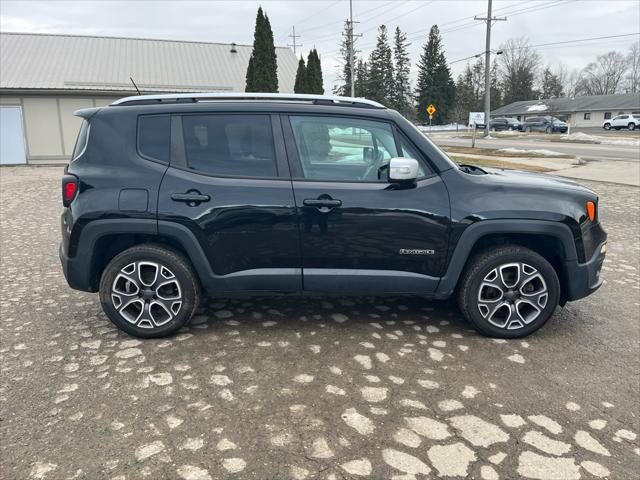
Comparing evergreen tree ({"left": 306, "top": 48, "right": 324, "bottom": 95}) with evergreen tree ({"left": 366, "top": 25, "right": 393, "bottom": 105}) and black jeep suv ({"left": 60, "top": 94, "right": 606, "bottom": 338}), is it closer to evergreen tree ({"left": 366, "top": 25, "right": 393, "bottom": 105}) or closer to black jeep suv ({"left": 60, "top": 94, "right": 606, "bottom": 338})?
black jeep suv ({"left": 60, "top": 94, "right": 606, "bottom": 338})

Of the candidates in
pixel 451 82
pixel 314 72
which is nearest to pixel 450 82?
pixel 451 82

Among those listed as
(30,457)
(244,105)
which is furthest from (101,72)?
(30,457)

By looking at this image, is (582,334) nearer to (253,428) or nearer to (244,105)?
(253,428)

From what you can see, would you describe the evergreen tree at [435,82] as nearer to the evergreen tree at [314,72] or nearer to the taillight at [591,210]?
the evergreen tree at [314,72]

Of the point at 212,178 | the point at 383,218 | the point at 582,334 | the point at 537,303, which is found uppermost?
the point at 212,178

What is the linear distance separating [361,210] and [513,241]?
→ 4.15 ft

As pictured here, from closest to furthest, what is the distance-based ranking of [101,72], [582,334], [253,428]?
[253,428], [582,334], [101,72]

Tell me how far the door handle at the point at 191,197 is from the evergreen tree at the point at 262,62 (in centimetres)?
2473

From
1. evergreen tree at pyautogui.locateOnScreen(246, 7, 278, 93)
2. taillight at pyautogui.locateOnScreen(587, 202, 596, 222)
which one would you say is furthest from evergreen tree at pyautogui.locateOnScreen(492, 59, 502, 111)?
taillight at pyautogui.locateOnScreen(587, 202, 596, 222)

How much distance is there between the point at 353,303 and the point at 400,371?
1.42m

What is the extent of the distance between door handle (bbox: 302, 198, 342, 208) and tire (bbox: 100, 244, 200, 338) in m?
1.04

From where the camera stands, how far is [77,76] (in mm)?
24219

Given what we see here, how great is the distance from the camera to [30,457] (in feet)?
8.53

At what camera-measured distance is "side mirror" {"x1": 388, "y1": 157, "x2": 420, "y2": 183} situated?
3.69 metres
